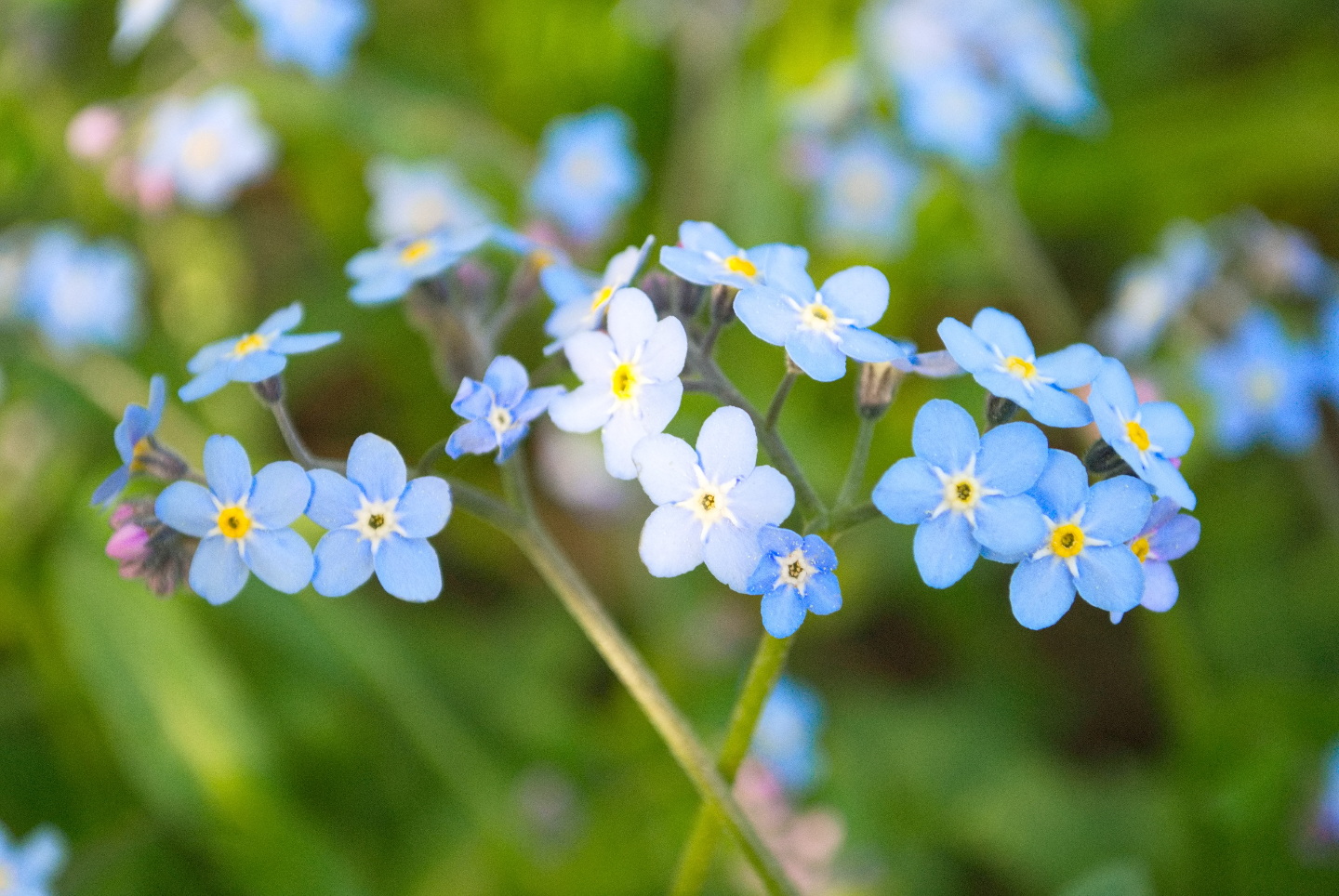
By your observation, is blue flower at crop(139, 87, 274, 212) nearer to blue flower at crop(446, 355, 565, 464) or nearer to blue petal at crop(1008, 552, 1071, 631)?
blue flower at crop(446, 355, 565, 464)

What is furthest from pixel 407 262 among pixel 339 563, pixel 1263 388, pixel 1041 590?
pixel 1263 388

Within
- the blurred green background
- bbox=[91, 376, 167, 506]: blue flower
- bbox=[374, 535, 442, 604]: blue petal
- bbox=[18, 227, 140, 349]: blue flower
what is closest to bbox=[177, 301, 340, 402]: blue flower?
bbox=[91, 376, 167, 506]: blue flower

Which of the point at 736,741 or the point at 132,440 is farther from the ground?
the point at 132,440

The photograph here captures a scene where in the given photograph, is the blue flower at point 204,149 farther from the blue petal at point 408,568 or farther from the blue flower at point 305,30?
the blue petal at point 408,568

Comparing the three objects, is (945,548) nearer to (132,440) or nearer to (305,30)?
(132,440)

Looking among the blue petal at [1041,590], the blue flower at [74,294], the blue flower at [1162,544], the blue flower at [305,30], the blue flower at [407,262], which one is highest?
the blue flower at [305,30]

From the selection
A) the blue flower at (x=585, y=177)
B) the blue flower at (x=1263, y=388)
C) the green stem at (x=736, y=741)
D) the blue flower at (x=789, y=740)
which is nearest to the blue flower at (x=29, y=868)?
the green stem at (x=736, y=741)
